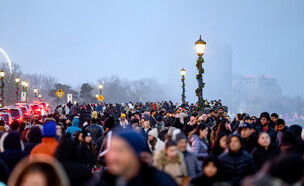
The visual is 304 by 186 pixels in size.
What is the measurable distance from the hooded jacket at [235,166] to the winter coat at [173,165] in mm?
655

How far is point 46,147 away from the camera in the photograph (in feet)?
23.9

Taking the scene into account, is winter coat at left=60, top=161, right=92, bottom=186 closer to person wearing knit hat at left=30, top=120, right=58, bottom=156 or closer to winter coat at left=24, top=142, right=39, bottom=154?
person wearing knit hat at left=30, top=120, right=58, bottom=156

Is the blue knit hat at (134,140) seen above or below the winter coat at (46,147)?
above

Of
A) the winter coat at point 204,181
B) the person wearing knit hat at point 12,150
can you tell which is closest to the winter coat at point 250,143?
the winter coat at point 204,181

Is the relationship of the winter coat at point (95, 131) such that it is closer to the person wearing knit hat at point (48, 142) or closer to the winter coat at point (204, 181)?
the person wearing knit hat at point (48, 142)

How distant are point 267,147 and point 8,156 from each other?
506cm

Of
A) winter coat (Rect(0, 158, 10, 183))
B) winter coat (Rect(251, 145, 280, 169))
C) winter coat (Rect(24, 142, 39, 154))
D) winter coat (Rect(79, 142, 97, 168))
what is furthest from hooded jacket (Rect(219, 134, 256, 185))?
winter coat (Rect(79, 142, 97, 168))

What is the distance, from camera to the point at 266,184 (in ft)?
8.76

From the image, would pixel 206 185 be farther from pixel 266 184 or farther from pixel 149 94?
pixel 149 94

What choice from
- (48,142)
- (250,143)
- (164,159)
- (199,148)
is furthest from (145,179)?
(250,143)

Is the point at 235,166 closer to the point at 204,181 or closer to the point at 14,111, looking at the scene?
the point at 204,181

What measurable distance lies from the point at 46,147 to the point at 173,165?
2.50 m

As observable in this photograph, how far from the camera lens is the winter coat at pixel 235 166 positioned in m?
6.47

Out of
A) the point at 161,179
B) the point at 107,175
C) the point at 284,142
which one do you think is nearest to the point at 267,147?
the point at 284,142
